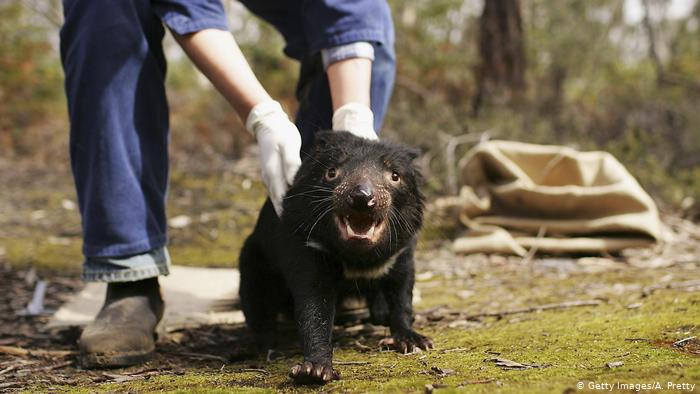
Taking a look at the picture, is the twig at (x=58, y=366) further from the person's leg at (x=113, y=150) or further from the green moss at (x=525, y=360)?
the green moss at (x=525, y=360)

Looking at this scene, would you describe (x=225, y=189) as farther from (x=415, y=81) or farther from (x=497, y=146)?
(x=415, y=81)

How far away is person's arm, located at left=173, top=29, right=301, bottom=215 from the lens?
97.3 inches

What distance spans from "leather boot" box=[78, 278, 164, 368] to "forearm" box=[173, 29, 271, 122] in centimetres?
90

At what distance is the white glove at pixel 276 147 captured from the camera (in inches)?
95.8

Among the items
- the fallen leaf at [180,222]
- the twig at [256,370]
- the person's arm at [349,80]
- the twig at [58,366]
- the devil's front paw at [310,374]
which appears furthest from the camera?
the fallen leaf at [180,222]

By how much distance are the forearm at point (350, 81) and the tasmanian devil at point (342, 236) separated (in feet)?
1.32

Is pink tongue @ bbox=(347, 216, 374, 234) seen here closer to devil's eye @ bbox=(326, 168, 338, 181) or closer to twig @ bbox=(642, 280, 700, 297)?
devil's eye @ bbox=(326, 168, 338, 181)

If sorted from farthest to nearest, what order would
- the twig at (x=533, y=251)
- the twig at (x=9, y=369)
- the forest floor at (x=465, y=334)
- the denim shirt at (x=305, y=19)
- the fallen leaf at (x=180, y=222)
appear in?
the fallen leaf at (x=180, y=222)
the twig at (x=533, y=251)
the denim shirt at (x=305, y=19)
the twig at (x=9, y=369)
the forest floor at (x=465, y=334)

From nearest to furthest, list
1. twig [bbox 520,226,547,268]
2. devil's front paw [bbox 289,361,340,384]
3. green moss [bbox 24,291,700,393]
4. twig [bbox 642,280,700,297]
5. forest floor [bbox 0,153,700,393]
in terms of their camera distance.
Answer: green moss [bbox 24,291,700,393] → forest floor [bbox 0,153,700,393] → devil's front paw [bbox 289,361,340,384] → twig [bbox 642,280,700,297] → twig [bbox 520,226,547,268]

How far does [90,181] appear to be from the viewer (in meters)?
2.55

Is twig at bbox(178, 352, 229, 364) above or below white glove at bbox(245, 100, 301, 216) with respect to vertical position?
below

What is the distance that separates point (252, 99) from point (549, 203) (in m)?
2.99

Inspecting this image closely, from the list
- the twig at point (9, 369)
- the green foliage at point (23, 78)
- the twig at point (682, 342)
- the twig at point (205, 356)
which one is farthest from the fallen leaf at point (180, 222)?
the green foliage at point (23, 78)

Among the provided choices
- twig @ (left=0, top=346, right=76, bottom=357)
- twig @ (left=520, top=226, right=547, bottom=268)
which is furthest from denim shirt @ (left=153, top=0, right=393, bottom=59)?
twig @ (left=520, top=226, right=547, bottom=268)
